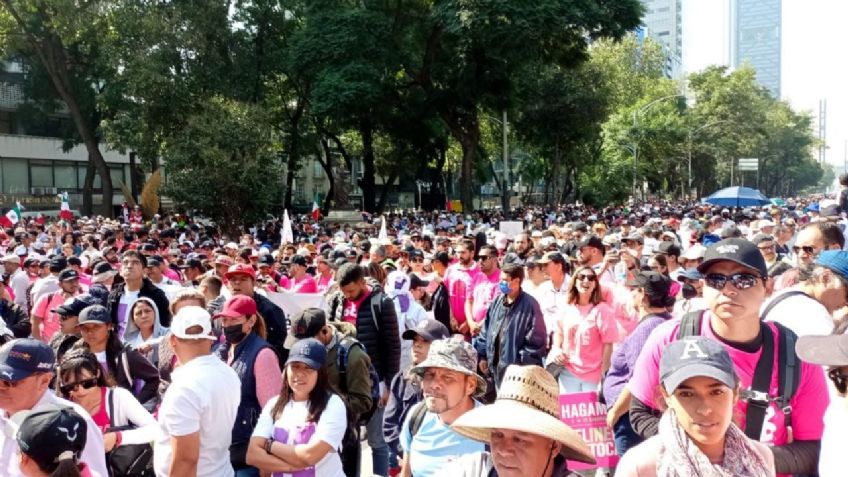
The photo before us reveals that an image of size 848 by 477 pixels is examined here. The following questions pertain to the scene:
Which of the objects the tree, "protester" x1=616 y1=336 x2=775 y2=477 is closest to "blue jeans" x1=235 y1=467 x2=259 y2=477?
"protester" x1=616 y1=336 x2=775 y2=477

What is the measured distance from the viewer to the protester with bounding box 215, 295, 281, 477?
4633 millimetres

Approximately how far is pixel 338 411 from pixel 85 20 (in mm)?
29134

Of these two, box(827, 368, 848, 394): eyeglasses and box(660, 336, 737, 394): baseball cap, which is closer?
box(660, 336, 737, 394): baseball cap

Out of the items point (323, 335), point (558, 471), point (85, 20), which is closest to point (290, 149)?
point (85, 20)

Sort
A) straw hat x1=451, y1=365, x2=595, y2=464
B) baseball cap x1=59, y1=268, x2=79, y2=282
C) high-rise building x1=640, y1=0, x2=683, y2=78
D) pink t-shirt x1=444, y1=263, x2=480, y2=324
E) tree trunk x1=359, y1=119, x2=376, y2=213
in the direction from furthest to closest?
1. high-rise building x1=640, y1=0, x2=683, y2=78
2. tree trunk x1=359, y1=119, x2=376, y2=213
3. pink t-shirt x1=444, y1=263, x2=480, y2=324
4. baseball cap x1=59, y1=268, x2=79, y2=282
5. straw hat x1=451, y1=365, x2=595, y2=464

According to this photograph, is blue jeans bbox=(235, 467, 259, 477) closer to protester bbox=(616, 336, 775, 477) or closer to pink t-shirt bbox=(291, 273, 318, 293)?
protester bbox=(616, 336, 775, 477)

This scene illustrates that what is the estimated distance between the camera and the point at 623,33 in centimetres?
3189

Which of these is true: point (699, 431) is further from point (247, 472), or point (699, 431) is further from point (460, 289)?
point (460, 289)

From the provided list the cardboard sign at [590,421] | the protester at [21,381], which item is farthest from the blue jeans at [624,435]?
the protester at [21,381]

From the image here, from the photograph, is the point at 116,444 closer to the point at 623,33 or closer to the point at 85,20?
the point at 85,20

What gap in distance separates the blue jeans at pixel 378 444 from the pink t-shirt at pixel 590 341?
1558 millimetres

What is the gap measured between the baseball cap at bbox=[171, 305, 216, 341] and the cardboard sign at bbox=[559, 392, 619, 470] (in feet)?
7.74

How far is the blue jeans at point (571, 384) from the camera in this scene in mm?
5875

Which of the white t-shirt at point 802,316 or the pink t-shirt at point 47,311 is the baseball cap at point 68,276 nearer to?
the pink t-shirt at point 47,311
